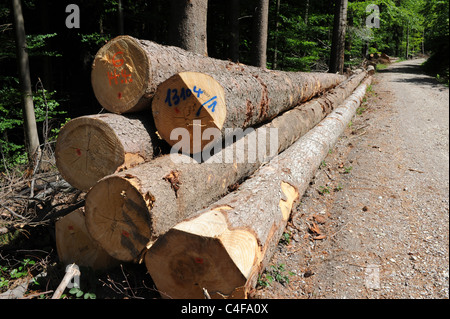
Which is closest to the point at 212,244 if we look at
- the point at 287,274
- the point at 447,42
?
the point at 287,274

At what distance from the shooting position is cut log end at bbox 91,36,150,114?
2840 millimetres

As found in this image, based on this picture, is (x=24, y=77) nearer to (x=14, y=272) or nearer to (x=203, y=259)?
(x=14, y=272)

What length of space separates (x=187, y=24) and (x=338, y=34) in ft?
33.8

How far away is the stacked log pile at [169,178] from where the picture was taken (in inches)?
87.7

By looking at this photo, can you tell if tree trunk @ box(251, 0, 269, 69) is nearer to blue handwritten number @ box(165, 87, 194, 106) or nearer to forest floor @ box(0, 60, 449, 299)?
forest floor @ box(0, 60, 449, 299)

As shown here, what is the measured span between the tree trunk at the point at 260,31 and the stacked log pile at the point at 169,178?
594cm

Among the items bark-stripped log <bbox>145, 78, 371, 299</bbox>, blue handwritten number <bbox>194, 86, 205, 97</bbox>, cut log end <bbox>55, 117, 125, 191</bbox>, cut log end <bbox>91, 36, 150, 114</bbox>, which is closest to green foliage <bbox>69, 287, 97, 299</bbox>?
bark-stripped log <bbox>145, 78, 371, 299</bbox>

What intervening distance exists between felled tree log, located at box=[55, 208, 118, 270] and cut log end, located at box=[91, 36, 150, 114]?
44.3 inches

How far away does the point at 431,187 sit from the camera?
4.73m

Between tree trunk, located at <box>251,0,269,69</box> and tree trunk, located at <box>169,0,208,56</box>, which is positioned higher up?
tree trunk, located at <box>251,0,269,69</box>

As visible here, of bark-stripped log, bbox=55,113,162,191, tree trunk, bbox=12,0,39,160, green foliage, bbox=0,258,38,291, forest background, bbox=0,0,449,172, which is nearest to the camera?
bark-stripped log, bbox=55,113,162,191

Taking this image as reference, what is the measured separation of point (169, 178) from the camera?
8.46 ft

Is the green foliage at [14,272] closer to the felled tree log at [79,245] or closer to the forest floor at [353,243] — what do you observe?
the forest floor at [353,243]
